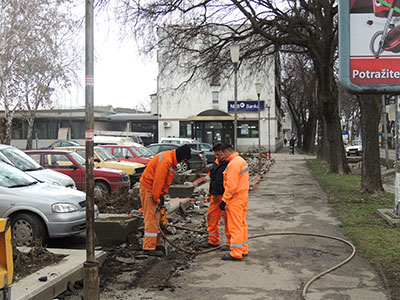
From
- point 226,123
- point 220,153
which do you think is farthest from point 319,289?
point 226,123

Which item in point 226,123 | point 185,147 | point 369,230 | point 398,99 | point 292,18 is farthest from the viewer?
point 226,123

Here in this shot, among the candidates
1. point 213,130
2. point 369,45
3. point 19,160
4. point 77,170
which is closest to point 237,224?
point 369,45

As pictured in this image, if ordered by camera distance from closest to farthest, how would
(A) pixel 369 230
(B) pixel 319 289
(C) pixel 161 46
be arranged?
(B) pixel 319 289 → (A) pixel 369 230 → (C) pixel 161 46

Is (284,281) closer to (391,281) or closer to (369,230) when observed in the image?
(391,281)

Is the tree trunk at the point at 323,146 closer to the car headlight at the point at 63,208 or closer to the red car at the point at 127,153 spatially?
the red car at the point at 127,153

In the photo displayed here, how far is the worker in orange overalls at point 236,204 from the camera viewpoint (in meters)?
6.58

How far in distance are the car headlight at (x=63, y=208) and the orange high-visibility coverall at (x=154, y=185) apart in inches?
56.1

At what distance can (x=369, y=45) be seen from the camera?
4.57 meters

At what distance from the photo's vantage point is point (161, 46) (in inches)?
603

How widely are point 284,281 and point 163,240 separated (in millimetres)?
2334

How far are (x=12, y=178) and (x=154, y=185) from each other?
303 cm

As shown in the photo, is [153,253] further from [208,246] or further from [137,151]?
[137,151]

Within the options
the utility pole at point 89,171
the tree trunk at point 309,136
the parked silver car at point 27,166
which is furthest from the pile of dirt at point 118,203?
the tree trunk at point 309,136

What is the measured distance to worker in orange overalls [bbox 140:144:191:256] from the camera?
6.68 metres
